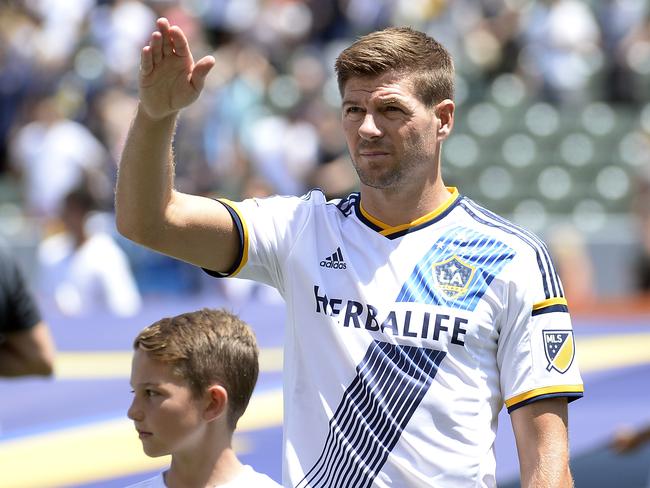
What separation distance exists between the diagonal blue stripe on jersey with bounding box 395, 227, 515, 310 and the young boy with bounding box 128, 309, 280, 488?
42cm

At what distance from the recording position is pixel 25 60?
530 inches

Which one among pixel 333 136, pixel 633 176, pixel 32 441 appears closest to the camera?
pixel 32 441

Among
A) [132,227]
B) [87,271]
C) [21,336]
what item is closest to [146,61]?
[132,227]

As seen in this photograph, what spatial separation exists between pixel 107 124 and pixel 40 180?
782mm

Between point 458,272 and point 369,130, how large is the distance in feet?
1.23

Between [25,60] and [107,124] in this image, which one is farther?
[25,60]

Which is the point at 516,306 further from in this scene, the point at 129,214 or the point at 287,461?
Answer: the point at 129,214

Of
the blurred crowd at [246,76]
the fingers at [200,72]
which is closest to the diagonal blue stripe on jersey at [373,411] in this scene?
the fingers at [200,72]

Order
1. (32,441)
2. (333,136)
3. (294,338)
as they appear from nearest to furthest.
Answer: (294,338) → (32,441) → (333,136)

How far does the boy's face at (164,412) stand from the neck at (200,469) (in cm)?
2

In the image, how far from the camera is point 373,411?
2830mm

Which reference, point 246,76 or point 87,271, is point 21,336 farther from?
point 246,76

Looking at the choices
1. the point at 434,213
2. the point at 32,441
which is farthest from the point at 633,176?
the point at 434,213

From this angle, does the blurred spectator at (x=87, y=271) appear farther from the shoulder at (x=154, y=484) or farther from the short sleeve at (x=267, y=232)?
the shoulder at (x=154, y=484)
